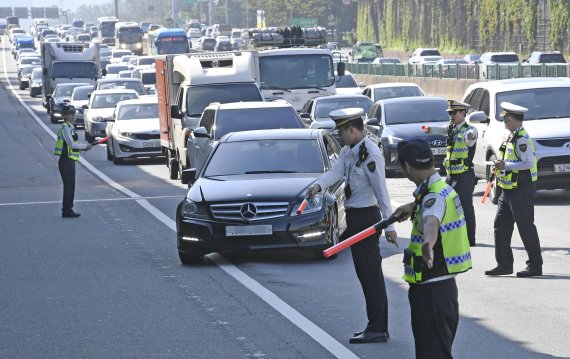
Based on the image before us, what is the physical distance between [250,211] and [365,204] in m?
4.40

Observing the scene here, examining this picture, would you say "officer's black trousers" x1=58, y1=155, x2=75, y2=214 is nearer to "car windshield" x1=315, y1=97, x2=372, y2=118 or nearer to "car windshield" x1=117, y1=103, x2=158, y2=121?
"car windshield" x1=315, y1=97, x2=372, y2=118

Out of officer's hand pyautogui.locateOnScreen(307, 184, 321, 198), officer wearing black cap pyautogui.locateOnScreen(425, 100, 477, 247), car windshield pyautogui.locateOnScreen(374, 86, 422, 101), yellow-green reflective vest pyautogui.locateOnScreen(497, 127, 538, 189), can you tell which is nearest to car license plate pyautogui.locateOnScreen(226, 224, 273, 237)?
officer wearing black cap pyautogui.locateOnScreen(425, 100, 477, 247)

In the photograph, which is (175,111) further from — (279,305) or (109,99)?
(279,305)

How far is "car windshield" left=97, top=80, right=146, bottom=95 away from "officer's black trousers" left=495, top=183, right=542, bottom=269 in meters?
36.3

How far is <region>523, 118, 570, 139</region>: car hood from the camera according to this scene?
69.3ft

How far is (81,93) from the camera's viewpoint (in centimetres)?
5072

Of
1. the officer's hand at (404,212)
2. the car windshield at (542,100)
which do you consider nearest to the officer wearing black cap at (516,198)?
the officer's hand at (404,212)

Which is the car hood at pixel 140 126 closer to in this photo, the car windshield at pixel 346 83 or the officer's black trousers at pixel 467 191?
the car windshield at pixel 346 83

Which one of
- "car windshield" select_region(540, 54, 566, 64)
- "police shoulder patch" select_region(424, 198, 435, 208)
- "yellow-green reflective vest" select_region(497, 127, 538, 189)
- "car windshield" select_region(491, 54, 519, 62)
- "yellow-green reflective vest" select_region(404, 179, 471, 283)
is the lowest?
"car windshield" select_region(491, 54, 519, 62)

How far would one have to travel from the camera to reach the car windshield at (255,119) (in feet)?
78.4

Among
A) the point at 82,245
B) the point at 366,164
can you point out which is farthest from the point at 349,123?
the point at 82,245

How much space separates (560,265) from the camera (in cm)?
1466

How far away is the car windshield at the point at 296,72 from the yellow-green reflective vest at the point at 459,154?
2222 cm

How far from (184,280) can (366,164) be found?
3.97 meters
